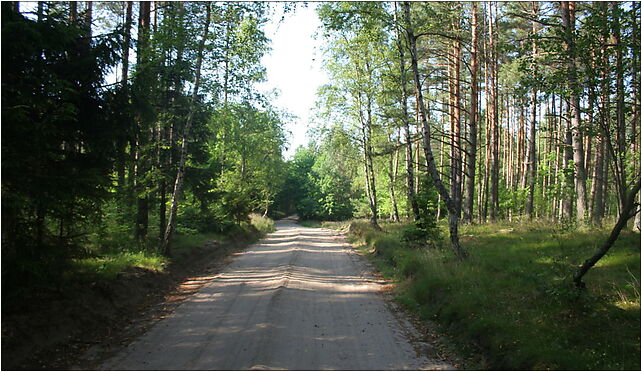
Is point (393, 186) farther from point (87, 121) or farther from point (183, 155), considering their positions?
point (87, 121)

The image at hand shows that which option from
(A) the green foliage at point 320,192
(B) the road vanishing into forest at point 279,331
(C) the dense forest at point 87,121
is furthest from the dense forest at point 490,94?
(A) the green foliage at point 320,192

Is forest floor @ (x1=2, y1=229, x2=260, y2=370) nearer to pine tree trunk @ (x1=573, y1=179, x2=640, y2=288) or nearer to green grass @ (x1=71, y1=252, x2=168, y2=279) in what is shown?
green grass @ (x1=71, y1=252, x2=168, y2=279)

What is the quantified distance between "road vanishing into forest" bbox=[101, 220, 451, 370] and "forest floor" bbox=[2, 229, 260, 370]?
460mm

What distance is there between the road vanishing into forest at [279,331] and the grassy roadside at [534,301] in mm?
910

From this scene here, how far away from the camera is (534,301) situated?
23.8 feet

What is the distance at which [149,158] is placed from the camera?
47.9 ft

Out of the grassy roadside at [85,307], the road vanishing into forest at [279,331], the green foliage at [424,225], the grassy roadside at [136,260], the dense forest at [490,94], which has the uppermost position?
the dense forest at [490,94]

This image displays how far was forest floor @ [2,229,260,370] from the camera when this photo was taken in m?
5.76

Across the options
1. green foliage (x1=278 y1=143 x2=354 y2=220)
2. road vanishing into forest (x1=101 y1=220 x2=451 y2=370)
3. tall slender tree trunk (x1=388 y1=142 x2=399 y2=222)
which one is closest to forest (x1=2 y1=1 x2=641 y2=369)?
road vanishing into forest (x1=101 y1=220 x2=451 y2=370)

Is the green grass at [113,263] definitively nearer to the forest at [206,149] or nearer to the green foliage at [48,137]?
the forest at [206,149]

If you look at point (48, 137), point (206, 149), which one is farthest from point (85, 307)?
point (206, 149)

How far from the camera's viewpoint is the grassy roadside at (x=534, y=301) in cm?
544

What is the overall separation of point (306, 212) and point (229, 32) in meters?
54.8

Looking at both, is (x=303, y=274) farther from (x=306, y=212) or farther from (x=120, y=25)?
(x=306, y=212)
